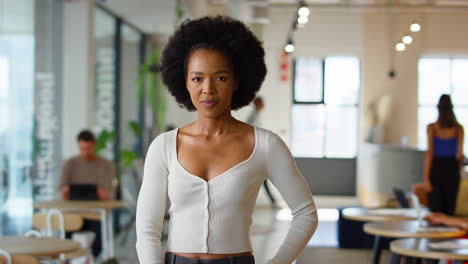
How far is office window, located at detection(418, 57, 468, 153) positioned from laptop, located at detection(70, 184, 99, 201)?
33.4 ft

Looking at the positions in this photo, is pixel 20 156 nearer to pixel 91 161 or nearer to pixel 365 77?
pixel 91 161

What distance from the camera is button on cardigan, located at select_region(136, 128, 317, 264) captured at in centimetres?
207

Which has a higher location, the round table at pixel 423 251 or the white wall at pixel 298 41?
the white wall at pixel 298 41

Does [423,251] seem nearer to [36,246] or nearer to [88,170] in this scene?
[36,246]

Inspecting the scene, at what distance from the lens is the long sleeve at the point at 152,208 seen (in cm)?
212

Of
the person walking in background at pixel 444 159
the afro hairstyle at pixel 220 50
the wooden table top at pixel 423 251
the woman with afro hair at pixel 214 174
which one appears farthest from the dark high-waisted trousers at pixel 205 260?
the person walking in background at pixel 444 159

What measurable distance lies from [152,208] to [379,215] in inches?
212

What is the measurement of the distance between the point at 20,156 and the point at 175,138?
5364mm

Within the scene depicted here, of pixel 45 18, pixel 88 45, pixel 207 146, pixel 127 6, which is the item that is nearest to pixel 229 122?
pixel 207 146

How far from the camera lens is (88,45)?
901 centimetres

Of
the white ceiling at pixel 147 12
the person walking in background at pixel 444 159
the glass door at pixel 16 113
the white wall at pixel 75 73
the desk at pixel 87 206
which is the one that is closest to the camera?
the glass door at pixel 16 113

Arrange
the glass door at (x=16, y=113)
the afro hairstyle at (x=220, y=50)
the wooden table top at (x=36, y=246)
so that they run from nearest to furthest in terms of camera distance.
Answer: the afro hairstyle at (x=220, y=50) → the wooden table top at (x=36, y=246) → the glass door at (x=16, y=113)

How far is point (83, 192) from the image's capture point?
24.6 ft

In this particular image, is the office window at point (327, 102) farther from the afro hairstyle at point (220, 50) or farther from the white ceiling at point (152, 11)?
the afro hairstyle at point (220, 50)
